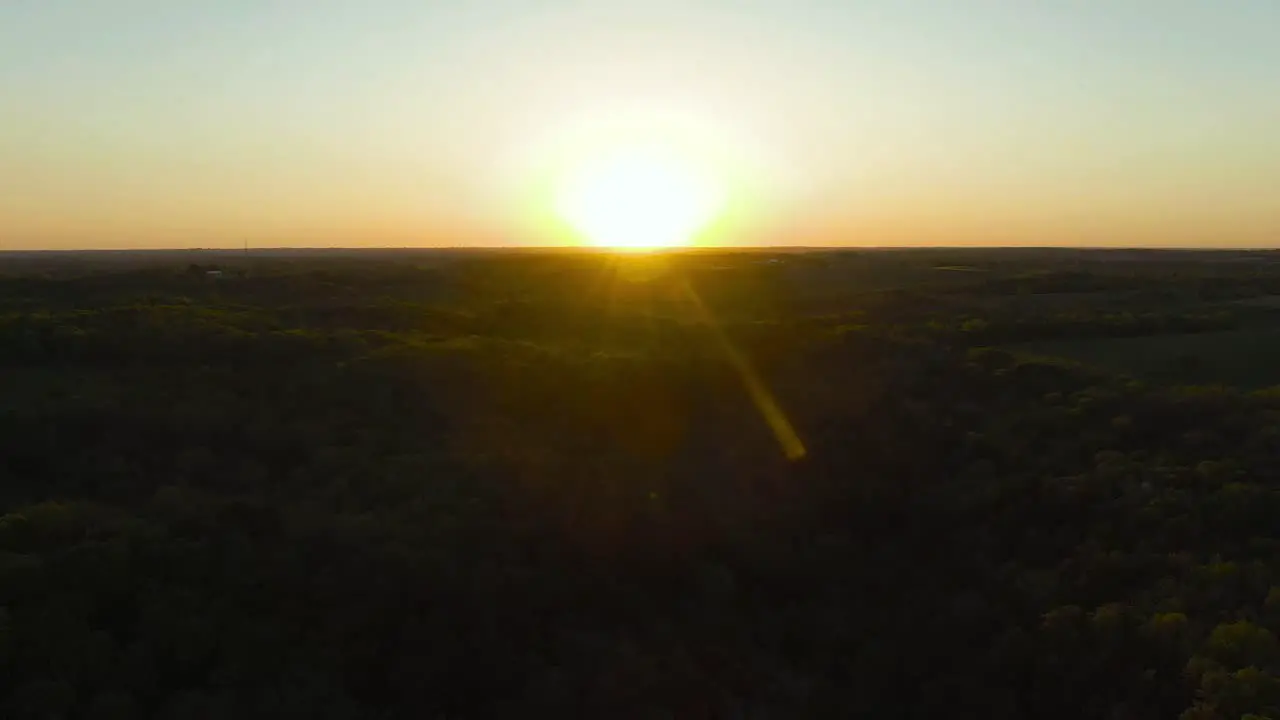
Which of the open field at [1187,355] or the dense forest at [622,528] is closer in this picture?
the dense forest at [622,528]

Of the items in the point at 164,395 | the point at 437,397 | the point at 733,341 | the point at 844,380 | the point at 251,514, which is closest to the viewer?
the point at 251,514

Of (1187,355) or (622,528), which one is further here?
(1187,355)

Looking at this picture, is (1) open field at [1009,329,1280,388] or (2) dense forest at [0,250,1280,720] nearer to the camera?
(2) dense forest at [0,250,1280,720]

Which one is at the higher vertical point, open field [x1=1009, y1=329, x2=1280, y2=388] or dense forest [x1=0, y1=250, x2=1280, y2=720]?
open field [x1=1009, y1=329, x2=1280, y2=388]

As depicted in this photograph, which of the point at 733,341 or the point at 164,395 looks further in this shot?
the point at 733,341

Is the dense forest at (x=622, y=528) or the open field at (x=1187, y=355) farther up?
the open field at (x=1187, y=355)

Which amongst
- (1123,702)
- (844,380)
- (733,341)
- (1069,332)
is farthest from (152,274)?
(1123,702)

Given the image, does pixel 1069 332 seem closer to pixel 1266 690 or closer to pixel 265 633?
pixel 1266 690

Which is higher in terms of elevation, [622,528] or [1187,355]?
[1187,355]
